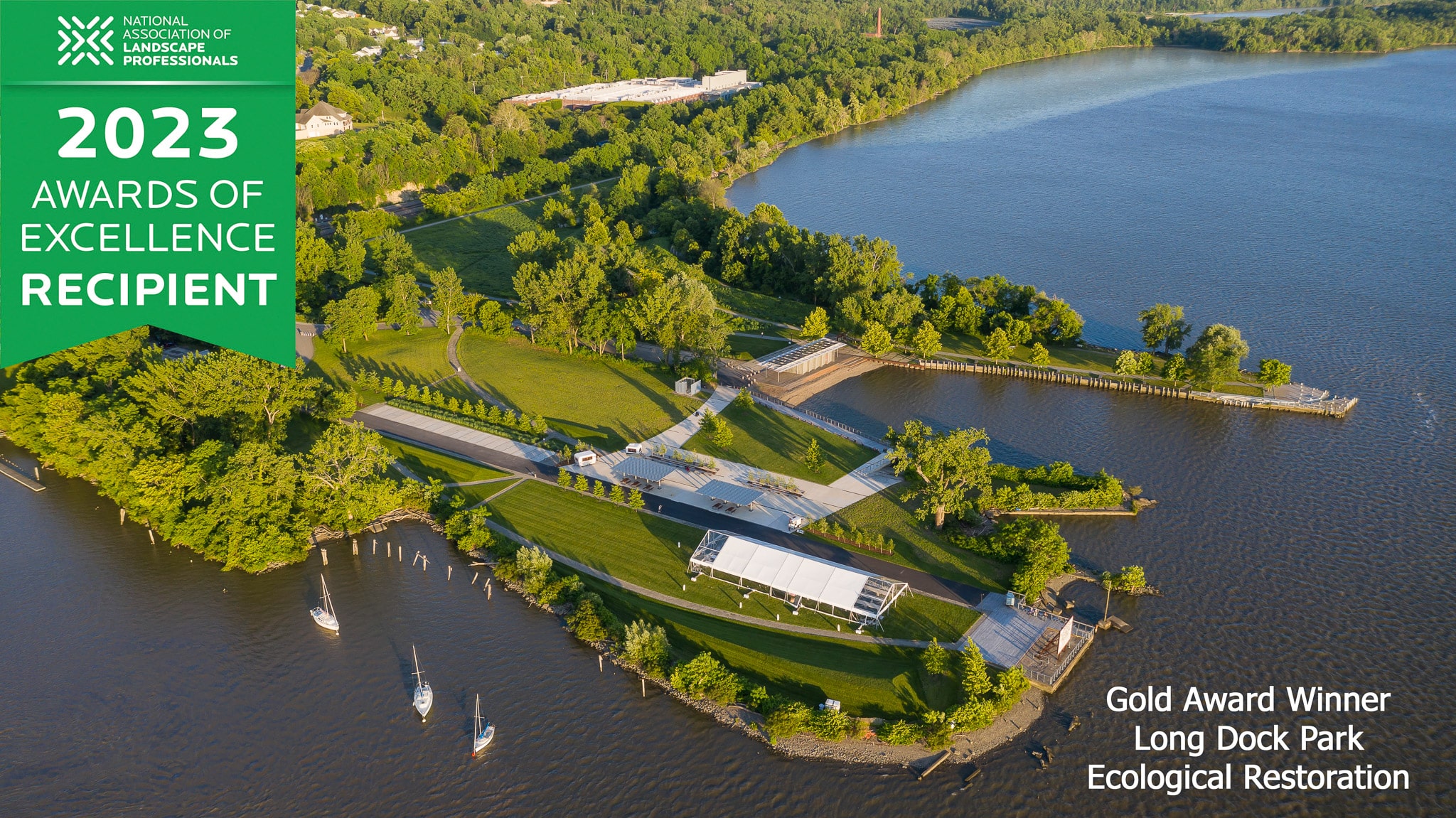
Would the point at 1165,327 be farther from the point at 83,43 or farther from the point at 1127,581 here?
the point at 83,43

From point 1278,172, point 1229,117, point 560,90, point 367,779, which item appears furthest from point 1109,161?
point 367,779

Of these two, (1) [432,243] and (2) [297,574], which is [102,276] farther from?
(1) [432,243]

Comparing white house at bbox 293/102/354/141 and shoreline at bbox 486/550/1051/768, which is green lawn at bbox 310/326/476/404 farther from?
white house at bbox 293/102/354/141

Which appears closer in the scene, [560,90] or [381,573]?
[381,573]

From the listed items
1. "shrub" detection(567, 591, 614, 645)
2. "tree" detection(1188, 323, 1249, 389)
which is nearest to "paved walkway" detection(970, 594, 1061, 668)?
"shrub" detection(567, 591, 614, 645)

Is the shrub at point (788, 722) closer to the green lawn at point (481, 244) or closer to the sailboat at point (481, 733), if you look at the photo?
the sailboat at point (481, 733)

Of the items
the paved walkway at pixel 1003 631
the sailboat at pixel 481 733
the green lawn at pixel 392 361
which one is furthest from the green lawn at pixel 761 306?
the sailboat at pixel 481 733
